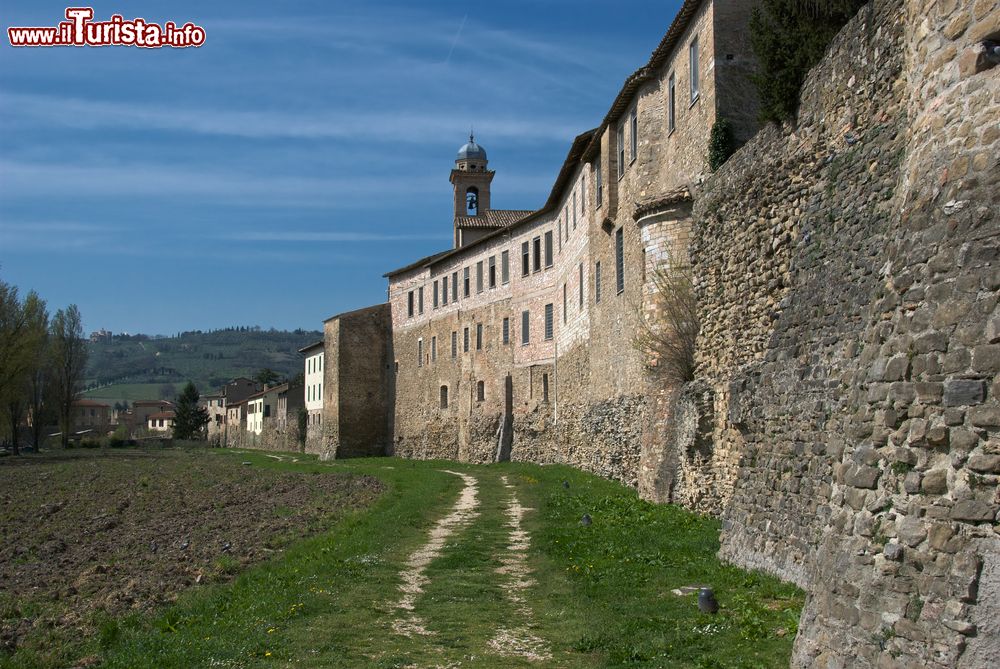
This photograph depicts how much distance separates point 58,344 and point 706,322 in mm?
66124

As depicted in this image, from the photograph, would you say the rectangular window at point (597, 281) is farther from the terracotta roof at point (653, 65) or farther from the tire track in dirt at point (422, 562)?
the tire track in dirt at point (422, 562)

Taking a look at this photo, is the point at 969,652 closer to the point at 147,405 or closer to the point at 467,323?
the point at 467,323

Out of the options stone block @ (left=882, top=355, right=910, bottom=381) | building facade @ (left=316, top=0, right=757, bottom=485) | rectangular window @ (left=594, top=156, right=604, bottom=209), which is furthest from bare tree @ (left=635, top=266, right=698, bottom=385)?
stone block @ (left=882, top=355, right=910, bottom=381)

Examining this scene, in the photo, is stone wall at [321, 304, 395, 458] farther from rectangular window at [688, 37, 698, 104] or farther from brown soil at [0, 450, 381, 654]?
rectangular window at [688, 37, 698, 104]

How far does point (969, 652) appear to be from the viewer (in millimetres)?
5531

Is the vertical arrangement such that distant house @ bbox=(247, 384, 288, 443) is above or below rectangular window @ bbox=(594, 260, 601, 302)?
below

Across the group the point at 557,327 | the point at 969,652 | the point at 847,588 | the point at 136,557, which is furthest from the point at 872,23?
the point at 557,327

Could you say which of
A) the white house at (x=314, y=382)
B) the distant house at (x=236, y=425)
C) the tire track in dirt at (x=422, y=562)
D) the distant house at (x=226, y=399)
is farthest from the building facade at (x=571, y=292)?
the distant house at (x=226, y=399)

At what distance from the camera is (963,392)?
19.5ft

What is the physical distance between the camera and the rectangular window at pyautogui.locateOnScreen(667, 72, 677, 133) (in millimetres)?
22219

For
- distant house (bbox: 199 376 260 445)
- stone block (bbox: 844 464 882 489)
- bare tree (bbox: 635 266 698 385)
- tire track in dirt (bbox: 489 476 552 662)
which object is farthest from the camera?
distant house (bbox: 199 376 260 445)

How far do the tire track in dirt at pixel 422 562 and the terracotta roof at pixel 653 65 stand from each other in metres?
11.2

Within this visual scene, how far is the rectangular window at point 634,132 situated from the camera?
24525 mm

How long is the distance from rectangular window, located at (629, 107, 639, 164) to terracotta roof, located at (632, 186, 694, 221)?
4.88 metres
